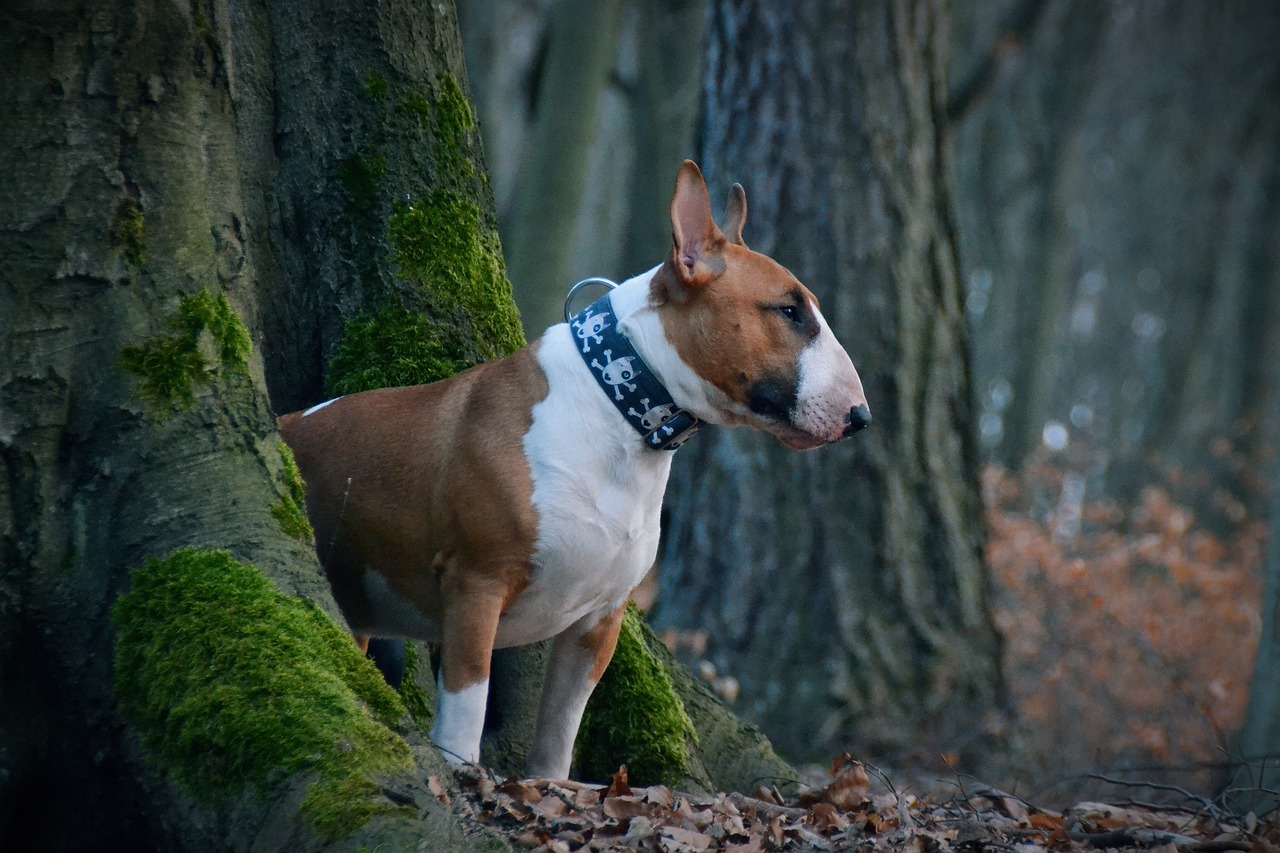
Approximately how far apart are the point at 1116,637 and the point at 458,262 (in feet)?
26.7

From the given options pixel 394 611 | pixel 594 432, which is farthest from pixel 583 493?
pixel 394 611

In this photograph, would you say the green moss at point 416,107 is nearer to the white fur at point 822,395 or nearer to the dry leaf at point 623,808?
the white fur at point 822,395

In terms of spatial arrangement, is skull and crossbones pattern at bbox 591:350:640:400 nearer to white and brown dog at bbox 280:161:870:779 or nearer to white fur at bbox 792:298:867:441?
white and brown dog at bbox 280:161:870:779

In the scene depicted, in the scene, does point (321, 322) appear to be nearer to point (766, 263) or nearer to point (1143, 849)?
point (766, 263)

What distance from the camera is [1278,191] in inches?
1019

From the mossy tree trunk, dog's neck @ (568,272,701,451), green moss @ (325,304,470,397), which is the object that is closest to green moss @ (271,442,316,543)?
the mossy tree trunk

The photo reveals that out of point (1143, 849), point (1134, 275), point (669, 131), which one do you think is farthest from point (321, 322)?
point (1134, 275)

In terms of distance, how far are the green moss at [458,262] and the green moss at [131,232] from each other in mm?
1429

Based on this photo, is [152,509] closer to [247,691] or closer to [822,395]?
[247,691]

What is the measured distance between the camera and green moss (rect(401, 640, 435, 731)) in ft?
16.7

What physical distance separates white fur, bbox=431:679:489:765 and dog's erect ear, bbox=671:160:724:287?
143 centimetres

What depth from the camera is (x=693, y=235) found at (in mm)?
4223

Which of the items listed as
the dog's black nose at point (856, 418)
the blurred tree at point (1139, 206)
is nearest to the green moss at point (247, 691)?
the dog's black nose at point (856, 418)

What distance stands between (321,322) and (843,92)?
4878 millimetres
